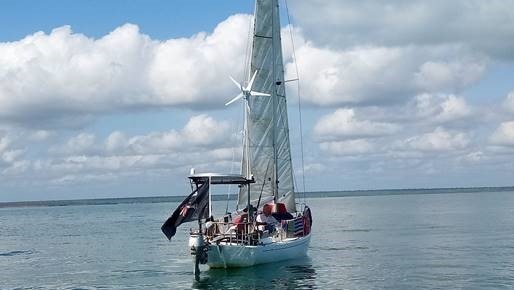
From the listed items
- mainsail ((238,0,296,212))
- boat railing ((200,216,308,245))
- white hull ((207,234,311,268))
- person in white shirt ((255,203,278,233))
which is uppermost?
mainsail ((238,0,296,212))

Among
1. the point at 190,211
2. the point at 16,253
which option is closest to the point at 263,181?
the point at 190,211

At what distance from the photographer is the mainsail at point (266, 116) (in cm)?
5512

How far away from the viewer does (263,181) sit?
184 ft

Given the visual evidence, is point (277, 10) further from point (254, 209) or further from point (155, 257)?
point (155, 257)

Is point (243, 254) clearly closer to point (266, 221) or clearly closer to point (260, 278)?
point (260, 278)

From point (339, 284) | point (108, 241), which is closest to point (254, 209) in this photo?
point (339, 284)

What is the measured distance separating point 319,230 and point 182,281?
5234 cm

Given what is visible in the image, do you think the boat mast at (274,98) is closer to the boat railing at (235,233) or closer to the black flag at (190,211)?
the boat railing at (235,233)

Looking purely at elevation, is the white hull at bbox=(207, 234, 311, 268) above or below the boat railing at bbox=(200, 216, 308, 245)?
below

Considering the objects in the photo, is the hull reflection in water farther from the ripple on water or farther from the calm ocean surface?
the ripple on water

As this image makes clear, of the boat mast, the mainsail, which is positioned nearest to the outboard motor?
the mainsail

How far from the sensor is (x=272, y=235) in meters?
51.4

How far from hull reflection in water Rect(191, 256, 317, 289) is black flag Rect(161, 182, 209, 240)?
3917 millimetres

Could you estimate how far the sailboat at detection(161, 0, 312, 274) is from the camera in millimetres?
46906
